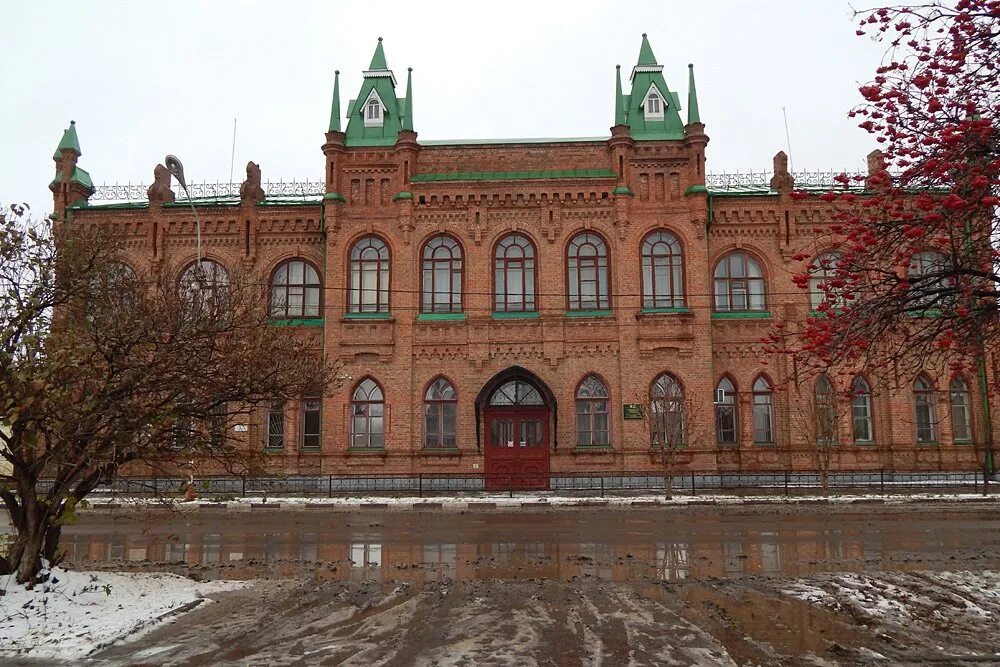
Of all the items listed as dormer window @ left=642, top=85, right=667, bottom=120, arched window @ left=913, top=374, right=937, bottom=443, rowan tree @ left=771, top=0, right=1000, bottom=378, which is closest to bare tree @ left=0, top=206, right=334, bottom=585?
rowan tree @ left=771, top=0, right=1000, bottom=378

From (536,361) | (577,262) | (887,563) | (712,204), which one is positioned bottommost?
(887,563)

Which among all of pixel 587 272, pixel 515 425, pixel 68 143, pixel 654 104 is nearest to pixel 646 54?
pixel 654 104

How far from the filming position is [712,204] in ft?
100

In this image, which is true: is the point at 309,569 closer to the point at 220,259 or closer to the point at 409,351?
the point at 409,351

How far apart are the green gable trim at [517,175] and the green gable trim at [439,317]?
17.4ft

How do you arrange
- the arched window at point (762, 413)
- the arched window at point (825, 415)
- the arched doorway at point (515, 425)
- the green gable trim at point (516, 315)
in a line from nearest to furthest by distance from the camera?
1. the arched window at point (825, 415)
2. the arched doorway at point (515, 425)
3. the green gable trim at point (516, 315)
4. the arched window at point (762, 413)

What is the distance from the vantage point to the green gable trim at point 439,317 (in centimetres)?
2975

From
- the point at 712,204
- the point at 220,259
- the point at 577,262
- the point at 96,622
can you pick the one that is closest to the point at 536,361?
the point at 577,262

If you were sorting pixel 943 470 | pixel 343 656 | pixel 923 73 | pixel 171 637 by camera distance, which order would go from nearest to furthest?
1. pixel 923 73
2. pixel 343 656
3. pixel 171 637
4. pixel 943 470

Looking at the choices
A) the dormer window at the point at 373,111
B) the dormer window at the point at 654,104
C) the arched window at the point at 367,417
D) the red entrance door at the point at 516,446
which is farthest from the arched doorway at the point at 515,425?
the dormer window at the point at 373,111

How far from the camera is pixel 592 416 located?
1148 inches

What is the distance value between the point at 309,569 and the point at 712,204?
75.7 ft

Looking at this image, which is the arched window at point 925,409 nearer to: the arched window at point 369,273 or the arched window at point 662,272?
the arched window at point 662,272

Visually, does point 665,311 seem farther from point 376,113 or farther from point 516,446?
point 376,113
